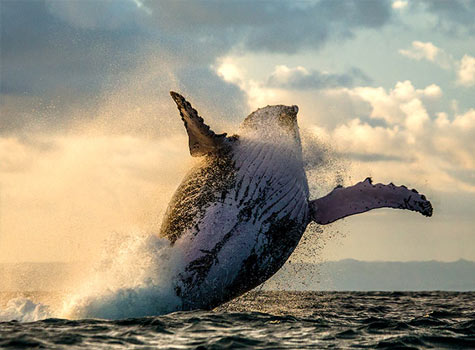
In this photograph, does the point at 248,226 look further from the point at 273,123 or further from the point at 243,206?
the point at 273,123

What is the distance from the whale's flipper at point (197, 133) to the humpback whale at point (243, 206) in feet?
0.06

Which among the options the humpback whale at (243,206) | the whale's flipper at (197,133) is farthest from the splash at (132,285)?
the whale's flipper at (197,133)

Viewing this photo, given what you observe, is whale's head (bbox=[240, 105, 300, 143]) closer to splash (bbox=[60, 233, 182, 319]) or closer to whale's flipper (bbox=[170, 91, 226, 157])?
whale's flipper (bbox=[170, 91, 226, 157])

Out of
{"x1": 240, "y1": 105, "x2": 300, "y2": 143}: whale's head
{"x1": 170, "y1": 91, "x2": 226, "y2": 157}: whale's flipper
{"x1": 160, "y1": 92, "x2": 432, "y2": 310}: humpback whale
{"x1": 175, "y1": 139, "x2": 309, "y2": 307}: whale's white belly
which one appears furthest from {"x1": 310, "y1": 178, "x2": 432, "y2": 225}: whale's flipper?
{"x1": 170, "y1": 91, "x2": 226, "y2": 157}: whale's flipper

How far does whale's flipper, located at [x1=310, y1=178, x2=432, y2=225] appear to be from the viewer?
11008 millimetres

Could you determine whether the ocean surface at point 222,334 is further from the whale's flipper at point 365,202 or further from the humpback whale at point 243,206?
the whale's flipper at point 365,202

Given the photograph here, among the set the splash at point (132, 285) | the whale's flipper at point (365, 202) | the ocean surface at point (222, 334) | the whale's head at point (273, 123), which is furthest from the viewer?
the whale's head at point (273, 123)

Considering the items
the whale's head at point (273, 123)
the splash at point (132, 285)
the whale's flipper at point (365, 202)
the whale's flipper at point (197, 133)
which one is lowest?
the splash at point (132, 285)

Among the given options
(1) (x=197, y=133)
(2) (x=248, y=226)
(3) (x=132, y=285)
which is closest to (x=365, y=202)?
(2) (x=248, y=226)

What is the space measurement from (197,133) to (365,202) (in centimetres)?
329

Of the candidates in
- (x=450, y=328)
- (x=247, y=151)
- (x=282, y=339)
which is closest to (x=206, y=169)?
(x=247, y=151)

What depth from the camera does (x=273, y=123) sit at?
1144cm

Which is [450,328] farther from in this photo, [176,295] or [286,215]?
[176,295]

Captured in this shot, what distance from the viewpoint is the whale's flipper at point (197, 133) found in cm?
1012
